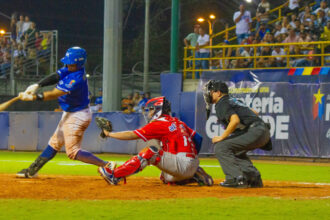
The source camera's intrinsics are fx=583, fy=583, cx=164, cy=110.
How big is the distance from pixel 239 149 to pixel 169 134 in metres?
1.08

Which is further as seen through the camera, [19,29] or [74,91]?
[19,29]

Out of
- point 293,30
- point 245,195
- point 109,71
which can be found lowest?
point 245,195

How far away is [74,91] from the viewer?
9.24 m

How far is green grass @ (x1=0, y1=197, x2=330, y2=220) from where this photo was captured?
5957 millimetres

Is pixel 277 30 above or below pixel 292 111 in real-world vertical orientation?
above

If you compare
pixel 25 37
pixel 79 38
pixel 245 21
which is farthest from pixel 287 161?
pixel 79 38

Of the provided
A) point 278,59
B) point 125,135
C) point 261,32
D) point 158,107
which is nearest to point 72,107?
point 125,135

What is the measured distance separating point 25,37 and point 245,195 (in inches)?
851

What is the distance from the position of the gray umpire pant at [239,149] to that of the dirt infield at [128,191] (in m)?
0.31

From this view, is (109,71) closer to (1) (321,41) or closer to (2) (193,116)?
(2) (193,116)

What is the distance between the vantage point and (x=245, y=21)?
2177 centimetres

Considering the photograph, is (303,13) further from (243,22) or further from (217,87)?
(217,87)

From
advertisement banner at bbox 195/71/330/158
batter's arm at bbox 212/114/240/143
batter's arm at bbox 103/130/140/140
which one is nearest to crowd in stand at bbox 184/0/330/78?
advertisement banner at bbox 195/71/330/158

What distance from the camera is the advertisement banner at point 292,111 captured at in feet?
56.1
